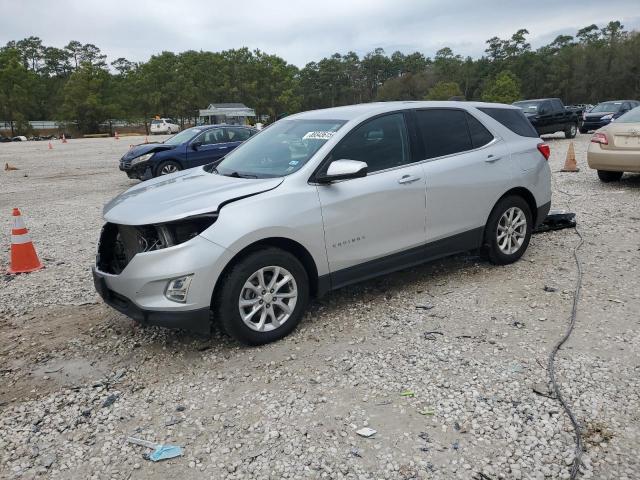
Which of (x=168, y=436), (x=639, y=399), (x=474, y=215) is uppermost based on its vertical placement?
(x=474, y=215)

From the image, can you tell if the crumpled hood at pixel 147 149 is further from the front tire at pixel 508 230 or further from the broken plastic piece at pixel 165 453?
the broken plastic piece at pixel 165 453

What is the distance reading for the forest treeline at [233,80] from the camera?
7206 cm

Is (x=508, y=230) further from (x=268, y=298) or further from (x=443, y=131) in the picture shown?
(x=268, y=298)

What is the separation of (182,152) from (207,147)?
71cm

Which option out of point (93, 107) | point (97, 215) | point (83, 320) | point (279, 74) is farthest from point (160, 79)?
point (83, 320)

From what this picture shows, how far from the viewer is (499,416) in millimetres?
2971

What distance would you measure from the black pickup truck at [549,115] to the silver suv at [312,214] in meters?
16.1

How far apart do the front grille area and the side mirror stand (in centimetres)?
131

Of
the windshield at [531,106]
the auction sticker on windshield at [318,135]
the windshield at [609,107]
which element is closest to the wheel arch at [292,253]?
the auction sticker on windshield at [318,135]

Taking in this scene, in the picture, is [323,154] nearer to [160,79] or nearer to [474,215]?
[474,215]

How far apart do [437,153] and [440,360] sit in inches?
82.9

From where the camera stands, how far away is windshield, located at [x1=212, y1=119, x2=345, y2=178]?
4305 millimetres

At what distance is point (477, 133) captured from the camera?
526 cm

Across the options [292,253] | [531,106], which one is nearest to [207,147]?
[292,253]
